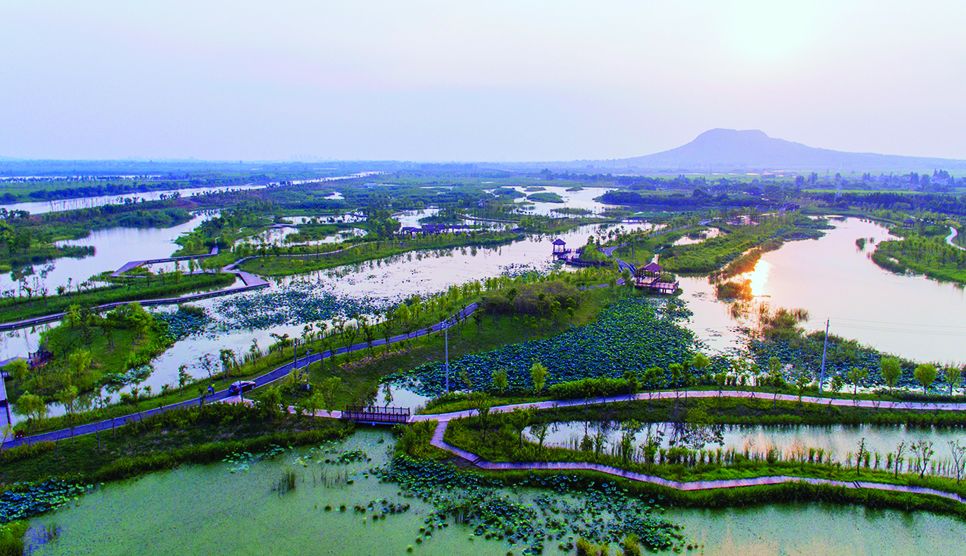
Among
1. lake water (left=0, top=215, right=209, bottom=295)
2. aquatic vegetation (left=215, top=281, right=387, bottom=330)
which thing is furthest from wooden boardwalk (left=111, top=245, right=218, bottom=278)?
aquatic vegetation (left=215, top=281, right=387, bottom=330)

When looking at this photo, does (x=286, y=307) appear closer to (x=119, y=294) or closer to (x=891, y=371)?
(x=119, y=294)

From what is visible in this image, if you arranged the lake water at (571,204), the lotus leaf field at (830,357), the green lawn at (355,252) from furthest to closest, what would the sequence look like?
1. the lake water at (571,204)
2. the green lawn at (355,252)
3. the lotus leaf field at (830,357)

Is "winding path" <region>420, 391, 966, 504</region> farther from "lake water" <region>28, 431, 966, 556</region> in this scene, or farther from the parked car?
the parked car

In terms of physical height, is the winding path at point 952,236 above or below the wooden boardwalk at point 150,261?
above

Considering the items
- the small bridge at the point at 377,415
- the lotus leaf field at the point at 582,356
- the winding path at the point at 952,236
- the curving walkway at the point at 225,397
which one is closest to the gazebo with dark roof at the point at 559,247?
the lotus leaf field at the point at 582,356

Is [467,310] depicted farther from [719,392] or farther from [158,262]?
[158,262]

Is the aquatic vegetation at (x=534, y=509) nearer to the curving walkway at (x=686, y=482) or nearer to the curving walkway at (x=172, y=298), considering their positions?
the curving walkway at (x=686, y=482)
